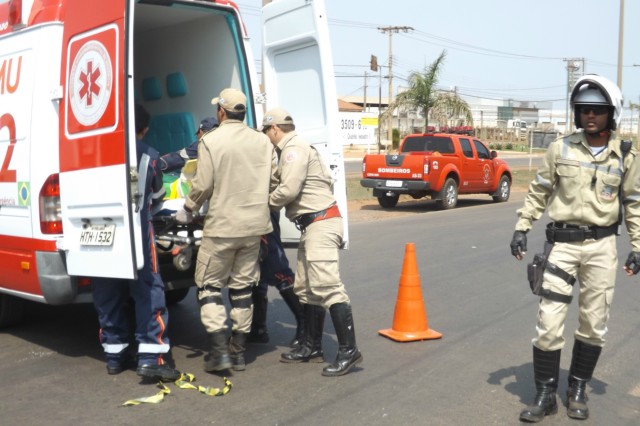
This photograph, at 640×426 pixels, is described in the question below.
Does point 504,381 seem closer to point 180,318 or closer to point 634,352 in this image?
point 634,352

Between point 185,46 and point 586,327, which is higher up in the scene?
point 185,46

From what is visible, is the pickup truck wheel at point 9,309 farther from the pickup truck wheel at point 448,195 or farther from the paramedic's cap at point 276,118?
the pickup truck wheel at point 448,195

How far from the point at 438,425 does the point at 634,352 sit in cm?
248

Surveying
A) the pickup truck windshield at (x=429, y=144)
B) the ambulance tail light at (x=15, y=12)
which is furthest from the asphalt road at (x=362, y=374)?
the pickup truck windshield at (x=429, y=144)

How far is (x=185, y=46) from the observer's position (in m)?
7.74

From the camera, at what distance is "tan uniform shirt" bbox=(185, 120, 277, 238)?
5.41m

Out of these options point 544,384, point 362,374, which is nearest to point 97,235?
point 362,374

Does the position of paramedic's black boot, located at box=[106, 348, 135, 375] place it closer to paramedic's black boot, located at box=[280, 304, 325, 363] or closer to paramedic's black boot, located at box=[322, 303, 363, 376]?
paramedic's black boot, located at box=[280, 304, 325, 363]

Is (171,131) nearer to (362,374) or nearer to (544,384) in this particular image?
(362,374)

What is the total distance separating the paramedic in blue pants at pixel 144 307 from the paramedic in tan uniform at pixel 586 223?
2.42 metres

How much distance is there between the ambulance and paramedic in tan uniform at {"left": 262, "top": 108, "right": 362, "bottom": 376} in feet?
1.53

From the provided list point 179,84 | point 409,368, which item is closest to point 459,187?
point 179,84

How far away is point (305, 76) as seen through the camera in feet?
21.6

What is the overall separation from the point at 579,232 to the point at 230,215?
7.42ft
